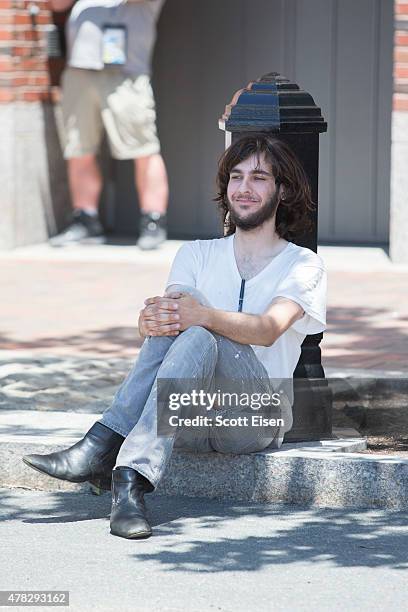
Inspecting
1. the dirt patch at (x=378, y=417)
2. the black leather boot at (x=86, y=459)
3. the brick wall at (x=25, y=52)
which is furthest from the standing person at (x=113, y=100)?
the black leather boot at (x=86, y=459)

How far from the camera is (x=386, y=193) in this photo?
11.2 metres

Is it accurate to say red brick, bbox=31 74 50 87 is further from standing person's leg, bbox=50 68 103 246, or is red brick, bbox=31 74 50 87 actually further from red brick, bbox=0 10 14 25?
red brick, bbox=0 10 14 25

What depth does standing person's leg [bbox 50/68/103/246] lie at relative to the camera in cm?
1092

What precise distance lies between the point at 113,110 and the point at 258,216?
228 inches

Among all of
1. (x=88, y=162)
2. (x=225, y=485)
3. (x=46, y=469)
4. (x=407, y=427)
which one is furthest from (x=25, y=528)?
(x=88, y=162)

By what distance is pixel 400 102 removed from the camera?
32.5 feet

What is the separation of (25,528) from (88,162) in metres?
6.39

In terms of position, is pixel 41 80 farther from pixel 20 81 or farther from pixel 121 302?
pixel 121 302

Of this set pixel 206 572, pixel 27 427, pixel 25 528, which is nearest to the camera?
pixel 206 572

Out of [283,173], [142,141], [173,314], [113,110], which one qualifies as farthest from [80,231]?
[173,314]

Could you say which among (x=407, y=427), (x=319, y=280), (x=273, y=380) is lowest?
(x=407, y=427)

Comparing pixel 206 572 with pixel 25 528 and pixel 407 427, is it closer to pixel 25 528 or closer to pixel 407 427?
pixel 25 528

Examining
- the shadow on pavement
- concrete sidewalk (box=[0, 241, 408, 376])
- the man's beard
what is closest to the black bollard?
the man's beard

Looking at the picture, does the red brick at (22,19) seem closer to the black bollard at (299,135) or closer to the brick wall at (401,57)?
the brick wall at (401,57)
